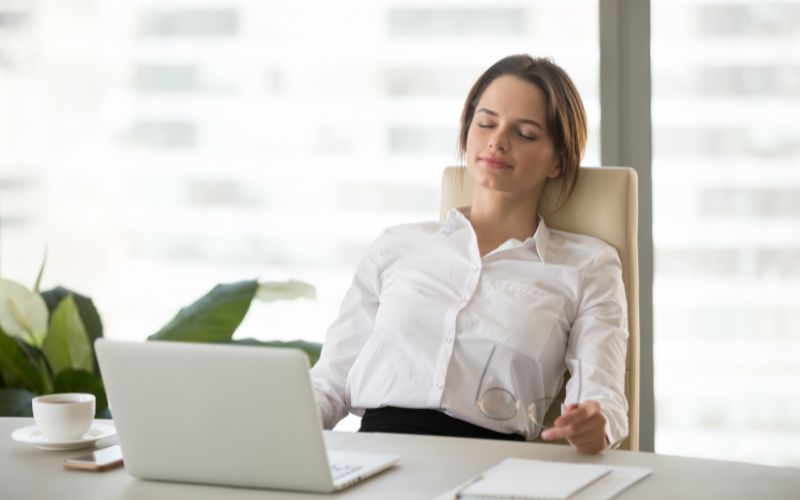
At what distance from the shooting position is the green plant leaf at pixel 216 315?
2.57 m

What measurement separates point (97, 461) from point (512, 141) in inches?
42.3

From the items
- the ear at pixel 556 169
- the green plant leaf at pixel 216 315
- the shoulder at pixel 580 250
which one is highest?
the ear at pixel 556 169

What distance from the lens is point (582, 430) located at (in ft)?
4.80

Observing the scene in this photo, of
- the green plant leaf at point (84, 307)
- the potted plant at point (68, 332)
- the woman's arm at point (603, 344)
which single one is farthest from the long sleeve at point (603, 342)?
the green plant leaf at point (84, 307)

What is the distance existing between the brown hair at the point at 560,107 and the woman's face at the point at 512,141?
1 cm

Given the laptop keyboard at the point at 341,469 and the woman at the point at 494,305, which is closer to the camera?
the laptop keyboard at the point at 341,469

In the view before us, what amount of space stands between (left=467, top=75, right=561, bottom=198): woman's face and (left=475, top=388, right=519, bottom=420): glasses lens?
1.40ft

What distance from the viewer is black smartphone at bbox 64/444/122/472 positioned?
1.37 m

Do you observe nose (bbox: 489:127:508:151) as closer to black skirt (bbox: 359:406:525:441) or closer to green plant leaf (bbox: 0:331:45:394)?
black skirt (bbox: 359:406:525:441)

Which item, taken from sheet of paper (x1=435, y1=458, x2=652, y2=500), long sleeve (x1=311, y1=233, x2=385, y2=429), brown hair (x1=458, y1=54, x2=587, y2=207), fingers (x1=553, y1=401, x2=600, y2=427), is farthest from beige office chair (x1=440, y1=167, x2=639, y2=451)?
sheet of paper (x1=435, y1=458, x2=652, y2=500)

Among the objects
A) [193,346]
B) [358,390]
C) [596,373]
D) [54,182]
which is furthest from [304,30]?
[193,346]

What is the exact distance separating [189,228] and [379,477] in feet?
6.60

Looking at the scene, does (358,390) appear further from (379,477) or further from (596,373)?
(379,477)

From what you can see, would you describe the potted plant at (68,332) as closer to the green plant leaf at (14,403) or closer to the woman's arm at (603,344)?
the green plant leaf at (14,403)
